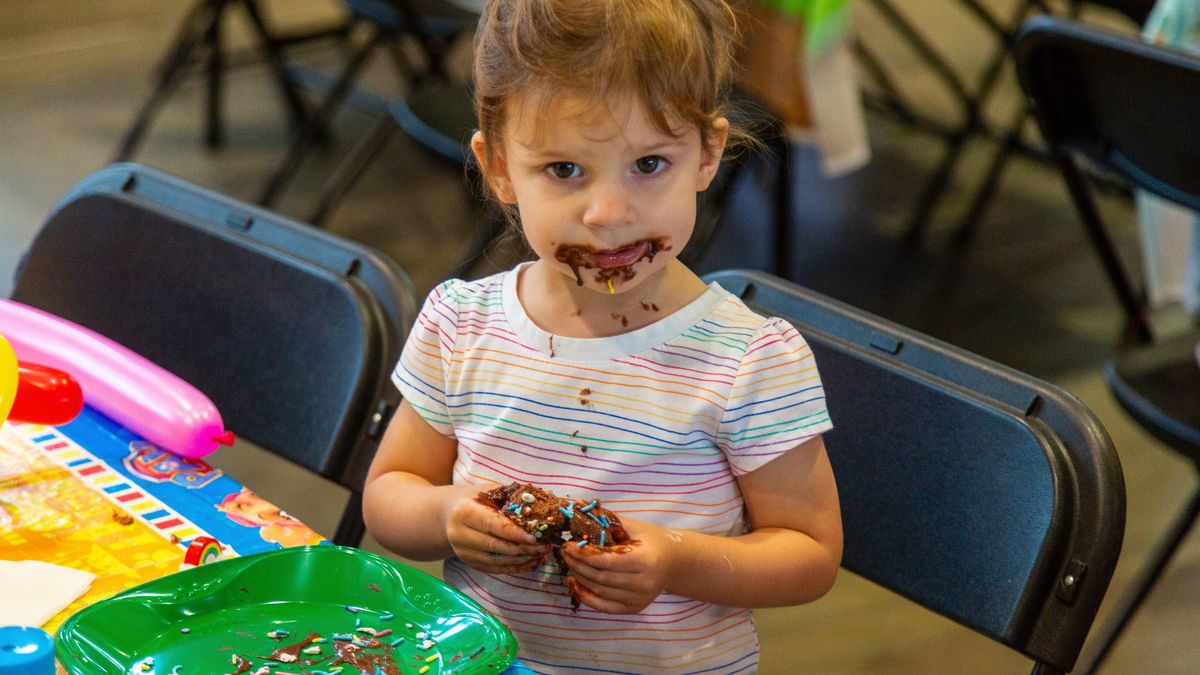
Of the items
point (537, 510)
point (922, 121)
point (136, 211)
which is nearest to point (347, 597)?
point (537, 510)

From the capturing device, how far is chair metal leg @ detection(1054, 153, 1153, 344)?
1.76 meters

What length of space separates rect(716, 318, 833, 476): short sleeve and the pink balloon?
0.37 metres

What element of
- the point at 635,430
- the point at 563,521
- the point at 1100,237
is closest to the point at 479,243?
the point at 1100,237

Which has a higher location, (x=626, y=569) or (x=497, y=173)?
(x=497, y=173)

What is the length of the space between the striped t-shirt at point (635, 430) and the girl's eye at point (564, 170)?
128 mm

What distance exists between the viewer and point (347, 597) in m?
0.83

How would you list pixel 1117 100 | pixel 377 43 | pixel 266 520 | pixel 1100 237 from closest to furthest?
1. pixel 266 520
2. pixel 1117 100
3. pixel 1100 237
4. pixel 377 43

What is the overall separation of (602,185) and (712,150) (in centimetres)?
11

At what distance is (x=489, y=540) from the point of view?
85 cm

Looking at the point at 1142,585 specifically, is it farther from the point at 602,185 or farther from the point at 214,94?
the point at 214,94

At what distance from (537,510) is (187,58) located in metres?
2.41

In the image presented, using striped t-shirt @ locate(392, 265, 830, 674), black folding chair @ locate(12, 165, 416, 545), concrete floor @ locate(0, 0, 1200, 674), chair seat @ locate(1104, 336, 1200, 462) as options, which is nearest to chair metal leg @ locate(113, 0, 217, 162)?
concrete floor @ locate(0, 0, 1200, 674)

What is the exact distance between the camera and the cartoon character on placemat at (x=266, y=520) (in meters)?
0.89

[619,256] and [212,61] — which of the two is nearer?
[619,256]
